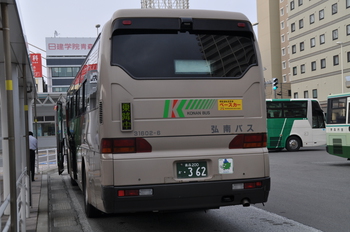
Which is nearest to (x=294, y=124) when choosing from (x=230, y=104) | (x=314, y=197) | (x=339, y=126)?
(x=339, y=126)

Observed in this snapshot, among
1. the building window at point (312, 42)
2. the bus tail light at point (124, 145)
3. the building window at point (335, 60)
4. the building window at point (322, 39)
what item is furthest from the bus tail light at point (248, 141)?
the building window at point (312, 42)

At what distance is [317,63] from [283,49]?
25.0 meters

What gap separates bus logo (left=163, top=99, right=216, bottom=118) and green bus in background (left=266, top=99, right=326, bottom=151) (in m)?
22.7

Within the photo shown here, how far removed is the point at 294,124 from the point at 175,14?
77.1 ft

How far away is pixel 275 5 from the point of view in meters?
82.1

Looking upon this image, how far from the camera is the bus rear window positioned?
6.05 metres

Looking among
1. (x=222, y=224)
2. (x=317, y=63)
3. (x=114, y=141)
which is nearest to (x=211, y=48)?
(x=114, y=141)

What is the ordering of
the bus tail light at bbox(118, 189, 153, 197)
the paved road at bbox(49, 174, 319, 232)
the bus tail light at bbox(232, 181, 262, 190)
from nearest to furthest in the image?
the bus tail light at bbox(118, 189, 153, 197)
the bus tail light at bbox(232, 181, 262, 190)
the paved road at bbox(49, 174, 319, 232)

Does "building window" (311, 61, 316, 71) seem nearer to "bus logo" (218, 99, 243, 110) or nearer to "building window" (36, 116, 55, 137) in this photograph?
"building window" (36, 116, 55, 137)

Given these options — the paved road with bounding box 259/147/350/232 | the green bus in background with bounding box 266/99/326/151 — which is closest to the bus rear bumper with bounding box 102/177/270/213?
the paved road with bounding box 259/147/350/232

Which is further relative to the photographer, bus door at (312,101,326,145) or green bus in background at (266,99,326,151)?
bus door at (312,101,326,145)

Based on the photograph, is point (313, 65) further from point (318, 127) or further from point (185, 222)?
point (185, 222)

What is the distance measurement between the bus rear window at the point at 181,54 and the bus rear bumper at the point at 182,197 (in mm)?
1456

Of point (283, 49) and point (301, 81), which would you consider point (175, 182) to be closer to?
point (301, 81)
